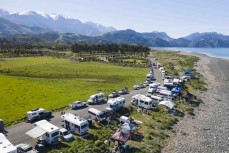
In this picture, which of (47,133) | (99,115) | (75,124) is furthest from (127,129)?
(47,133)

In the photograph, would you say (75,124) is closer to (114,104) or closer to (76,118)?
(76,118)

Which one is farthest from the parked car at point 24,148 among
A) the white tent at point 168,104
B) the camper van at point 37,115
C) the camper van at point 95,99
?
the white tent at point 168,104

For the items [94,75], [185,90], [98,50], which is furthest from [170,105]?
[98,50]

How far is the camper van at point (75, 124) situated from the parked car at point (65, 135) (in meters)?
1.64

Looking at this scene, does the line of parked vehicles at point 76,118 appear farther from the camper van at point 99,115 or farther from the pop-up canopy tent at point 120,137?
the pop-up canopy tent at point 120,137

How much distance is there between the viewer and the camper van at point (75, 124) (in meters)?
40.8

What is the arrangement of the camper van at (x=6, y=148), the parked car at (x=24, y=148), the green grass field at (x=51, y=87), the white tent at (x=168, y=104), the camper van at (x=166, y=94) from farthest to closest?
the camper van at (x=166, y=94)
the green grass field at (x=51, y=87)
the white tent at (x=168, y=104)
the parked car at (x=24, y=148)
the camper van at (x=6, y=148)

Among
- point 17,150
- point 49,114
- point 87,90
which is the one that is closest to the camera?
point 17,150

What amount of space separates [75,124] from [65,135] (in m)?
2.60

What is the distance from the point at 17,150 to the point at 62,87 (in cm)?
4285

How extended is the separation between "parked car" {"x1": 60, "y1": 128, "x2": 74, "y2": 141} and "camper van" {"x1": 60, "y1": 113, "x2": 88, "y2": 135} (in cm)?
164

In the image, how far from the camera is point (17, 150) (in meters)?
34.0

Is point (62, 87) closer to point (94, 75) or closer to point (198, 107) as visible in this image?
point (94, 75)

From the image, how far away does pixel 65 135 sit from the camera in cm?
3981
